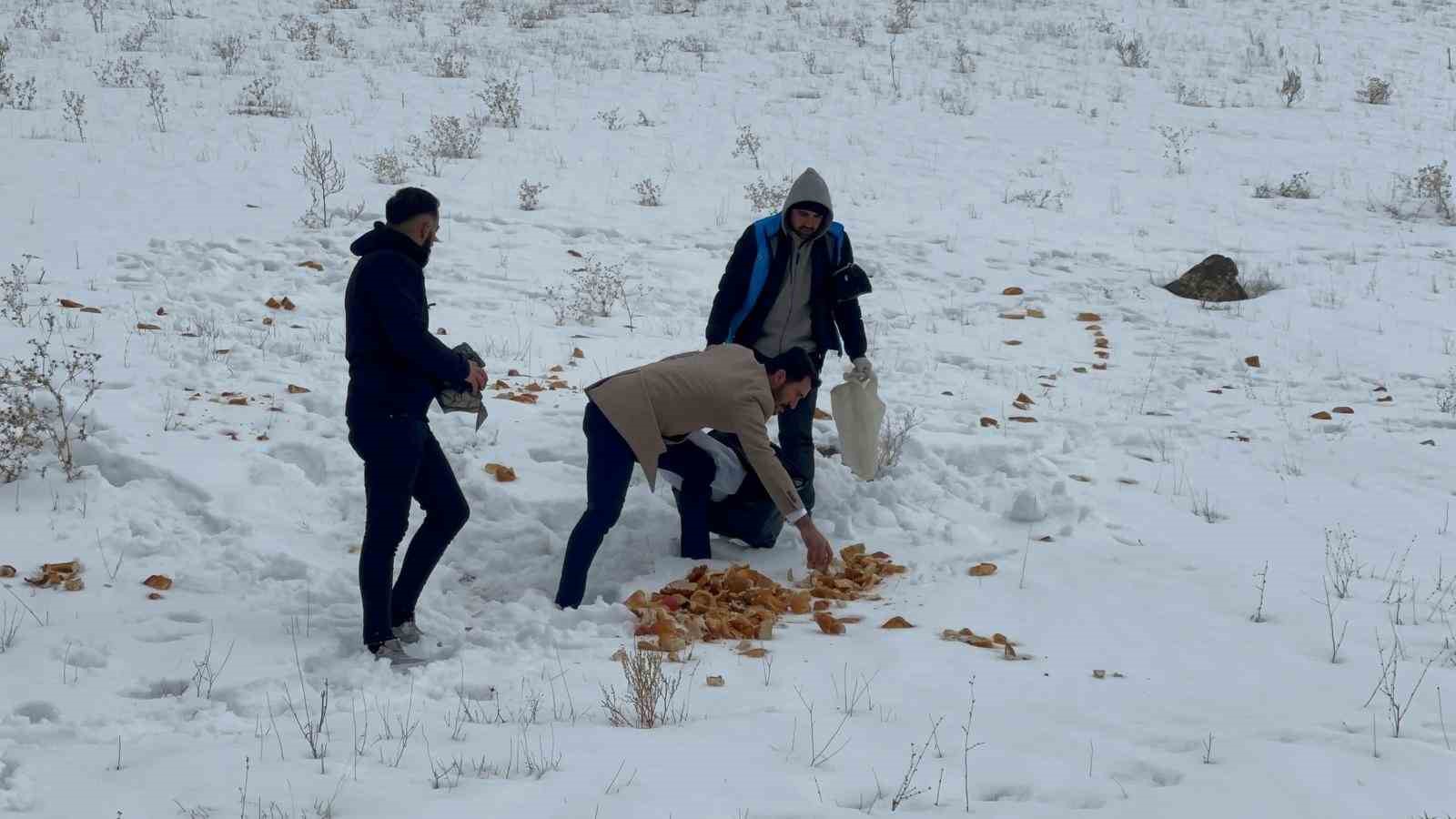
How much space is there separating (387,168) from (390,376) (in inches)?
320

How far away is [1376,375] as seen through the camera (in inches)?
356

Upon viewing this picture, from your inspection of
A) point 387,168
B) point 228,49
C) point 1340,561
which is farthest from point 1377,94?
point 228,49

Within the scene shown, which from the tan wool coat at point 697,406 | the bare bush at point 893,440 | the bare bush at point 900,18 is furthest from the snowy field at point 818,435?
the bare bush at point 900,18

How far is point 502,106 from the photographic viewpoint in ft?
49.0

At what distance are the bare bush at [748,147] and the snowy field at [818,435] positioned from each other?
137 millimetres

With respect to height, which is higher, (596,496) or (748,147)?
(748,147)

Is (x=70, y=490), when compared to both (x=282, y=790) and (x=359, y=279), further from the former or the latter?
(x=282, y=790)

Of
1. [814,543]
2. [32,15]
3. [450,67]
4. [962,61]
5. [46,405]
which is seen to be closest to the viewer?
[814,543]

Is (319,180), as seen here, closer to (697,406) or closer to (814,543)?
(697,406)

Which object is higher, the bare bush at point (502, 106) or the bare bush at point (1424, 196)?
the bare bush at point (502, 106)

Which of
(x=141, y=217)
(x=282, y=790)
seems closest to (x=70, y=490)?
(x=282, y=790)

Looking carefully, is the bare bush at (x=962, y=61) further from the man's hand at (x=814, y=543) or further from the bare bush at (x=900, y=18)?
the man's hand at (x=814, y=543)

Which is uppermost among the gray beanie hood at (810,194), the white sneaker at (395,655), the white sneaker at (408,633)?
the gray beanie hood at (810,194)

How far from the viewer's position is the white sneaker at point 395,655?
4809mm
